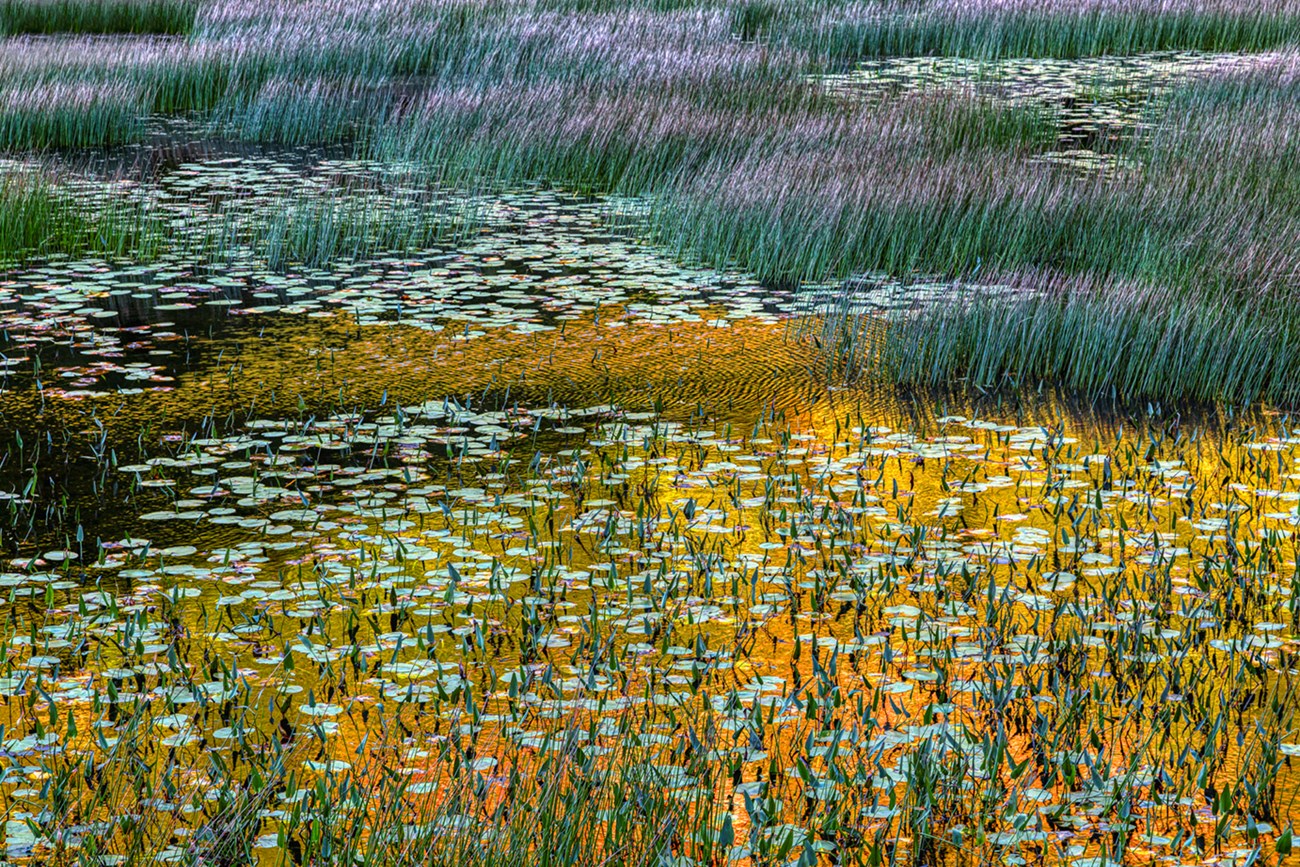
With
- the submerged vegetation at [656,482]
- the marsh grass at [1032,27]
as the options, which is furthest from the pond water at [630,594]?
the marsh grass at [1032,27]

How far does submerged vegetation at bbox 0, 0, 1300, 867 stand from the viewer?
348 centimetres

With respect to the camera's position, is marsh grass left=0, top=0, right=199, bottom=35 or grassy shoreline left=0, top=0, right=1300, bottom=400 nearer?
grassy shoreline left=0, top=0, right=1300, bottom=400

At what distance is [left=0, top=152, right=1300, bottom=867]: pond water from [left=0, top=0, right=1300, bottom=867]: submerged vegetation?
2cm

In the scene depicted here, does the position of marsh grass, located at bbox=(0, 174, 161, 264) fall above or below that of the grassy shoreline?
below

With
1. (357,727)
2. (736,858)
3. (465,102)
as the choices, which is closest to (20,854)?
(357,727)

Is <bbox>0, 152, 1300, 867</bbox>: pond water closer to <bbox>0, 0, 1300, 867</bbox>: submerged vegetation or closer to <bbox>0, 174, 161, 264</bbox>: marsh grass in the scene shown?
<bbox>0, 0, 1300, 867</bbox>: submerged vegetation

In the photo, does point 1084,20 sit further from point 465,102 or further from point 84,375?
point 84,375

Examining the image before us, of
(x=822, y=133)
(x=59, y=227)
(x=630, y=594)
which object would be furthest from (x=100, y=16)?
(x=630, y=594)

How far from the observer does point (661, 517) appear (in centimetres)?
548

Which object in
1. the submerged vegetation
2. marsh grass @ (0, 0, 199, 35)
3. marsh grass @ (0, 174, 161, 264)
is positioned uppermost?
the submerged vegetation

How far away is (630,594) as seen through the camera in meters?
4.42

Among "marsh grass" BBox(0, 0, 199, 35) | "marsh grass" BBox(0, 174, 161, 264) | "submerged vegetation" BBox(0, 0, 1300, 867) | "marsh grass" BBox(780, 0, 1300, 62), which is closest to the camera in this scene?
"submerged vegetation" BBox(0, 0, 1300, 867)

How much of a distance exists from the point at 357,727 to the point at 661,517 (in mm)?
1842

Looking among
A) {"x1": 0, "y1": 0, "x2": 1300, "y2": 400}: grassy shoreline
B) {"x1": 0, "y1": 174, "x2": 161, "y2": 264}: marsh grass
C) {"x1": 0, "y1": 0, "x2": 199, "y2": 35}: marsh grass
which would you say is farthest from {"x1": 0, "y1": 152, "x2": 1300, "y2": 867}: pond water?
{"x1": 0, "y1": 0, "x2": 199, "y2": 35}: marsh grass
